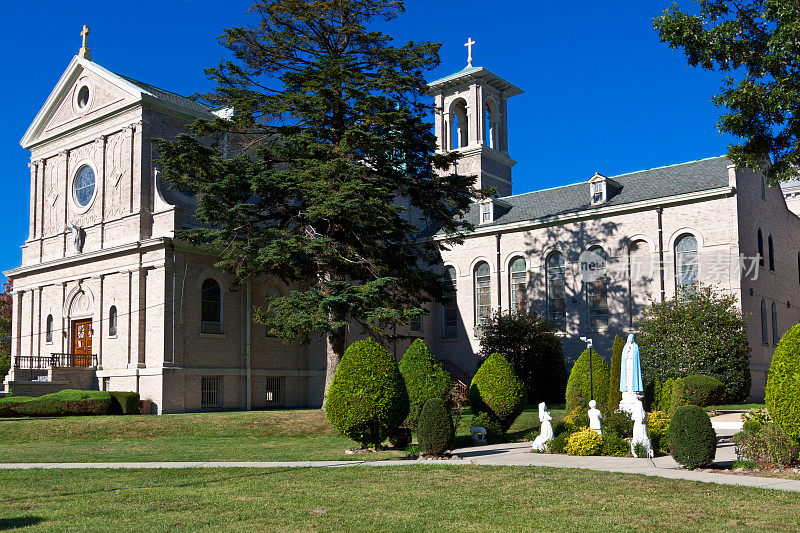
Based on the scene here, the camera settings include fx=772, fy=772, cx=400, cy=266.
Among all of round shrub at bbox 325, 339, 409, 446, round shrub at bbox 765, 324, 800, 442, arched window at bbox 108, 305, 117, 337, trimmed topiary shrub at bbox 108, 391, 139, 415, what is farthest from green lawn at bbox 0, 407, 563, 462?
arched window at bbox 108, 305, 117, 337

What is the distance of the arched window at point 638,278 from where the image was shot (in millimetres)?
36156

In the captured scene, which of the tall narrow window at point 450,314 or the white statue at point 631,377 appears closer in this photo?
the white statue at point 631,377

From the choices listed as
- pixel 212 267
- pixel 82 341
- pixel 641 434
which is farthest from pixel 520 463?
pixel 82 341

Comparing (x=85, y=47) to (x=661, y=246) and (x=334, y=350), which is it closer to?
(x=334, y=350)

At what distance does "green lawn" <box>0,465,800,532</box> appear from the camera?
362 inches

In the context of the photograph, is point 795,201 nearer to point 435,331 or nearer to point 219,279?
point 435,331

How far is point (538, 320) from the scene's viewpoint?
1484 inches

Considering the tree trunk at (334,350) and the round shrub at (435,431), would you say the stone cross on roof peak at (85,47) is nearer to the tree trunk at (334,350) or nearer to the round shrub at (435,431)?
the tree trunk at (334,350)

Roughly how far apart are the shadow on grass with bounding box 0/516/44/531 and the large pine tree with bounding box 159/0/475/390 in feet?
55.4

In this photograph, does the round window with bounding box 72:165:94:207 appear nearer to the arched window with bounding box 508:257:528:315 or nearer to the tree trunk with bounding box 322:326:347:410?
the tree trunk with bounding box 322:326:347:410

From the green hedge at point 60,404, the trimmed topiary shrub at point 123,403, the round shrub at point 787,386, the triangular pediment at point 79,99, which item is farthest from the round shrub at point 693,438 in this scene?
the triangular pediment at point 79,99

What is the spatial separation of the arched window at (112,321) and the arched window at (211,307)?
4.00 meters

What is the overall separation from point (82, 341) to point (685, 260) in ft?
92.6

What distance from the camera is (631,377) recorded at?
18766mm
